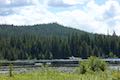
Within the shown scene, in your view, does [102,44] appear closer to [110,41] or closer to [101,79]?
[110,41]

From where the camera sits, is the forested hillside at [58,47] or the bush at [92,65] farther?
the forested hillside at [58,47]

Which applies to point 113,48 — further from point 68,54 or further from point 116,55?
point 68,54

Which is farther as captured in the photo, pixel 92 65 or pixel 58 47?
pixel 58 47

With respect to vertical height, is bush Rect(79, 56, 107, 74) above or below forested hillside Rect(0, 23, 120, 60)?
below

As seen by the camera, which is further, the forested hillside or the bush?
the forested hillside

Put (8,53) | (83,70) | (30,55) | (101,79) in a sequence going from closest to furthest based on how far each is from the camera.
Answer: (101,79), (83,70), (8,53), (30,55)

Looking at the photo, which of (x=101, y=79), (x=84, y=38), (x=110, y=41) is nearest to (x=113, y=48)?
(x=110, y=41)

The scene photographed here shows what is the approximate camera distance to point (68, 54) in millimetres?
171500

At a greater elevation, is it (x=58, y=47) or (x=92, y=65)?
(x=58, y=47)

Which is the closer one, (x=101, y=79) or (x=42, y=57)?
(x=101, y=79)

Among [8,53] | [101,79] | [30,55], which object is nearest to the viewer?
[101,79]

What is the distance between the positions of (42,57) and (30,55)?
5.63 meters

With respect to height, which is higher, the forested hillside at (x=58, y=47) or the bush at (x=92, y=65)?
the forested hillside at (x=58, y=47)

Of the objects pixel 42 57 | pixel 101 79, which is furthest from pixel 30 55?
pixel 101 79
